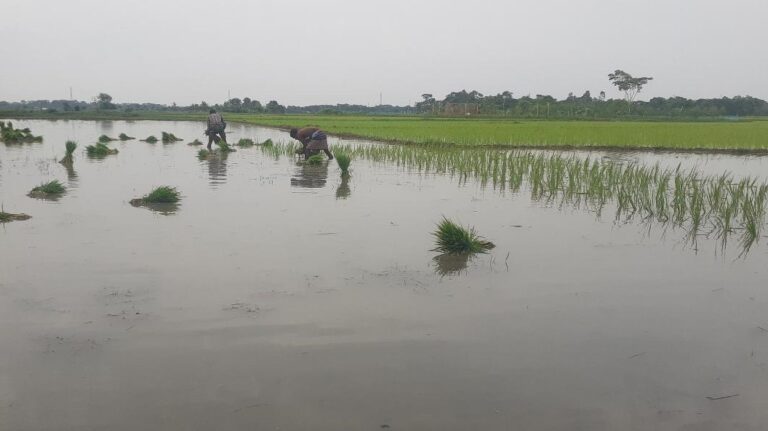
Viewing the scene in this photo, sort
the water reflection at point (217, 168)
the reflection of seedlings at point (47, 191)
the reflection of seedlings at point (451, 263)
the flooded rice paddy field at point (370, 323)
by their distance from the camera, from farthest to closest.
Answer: the water reflection at point (217, 168) → the reflection of seedlings at point (47, 191) → the reflection of seedlings at point (451, 263) → the flooded rice paddy field at point (370, 323)

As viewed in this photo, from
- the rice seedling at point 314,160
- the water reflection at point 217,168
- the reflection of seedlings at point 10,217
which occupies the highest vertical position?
the rice seedling at point 314,160

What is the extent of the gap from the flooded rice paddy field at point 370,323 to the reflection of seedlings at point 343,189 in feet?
4.58

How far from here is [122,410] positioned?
2.43m

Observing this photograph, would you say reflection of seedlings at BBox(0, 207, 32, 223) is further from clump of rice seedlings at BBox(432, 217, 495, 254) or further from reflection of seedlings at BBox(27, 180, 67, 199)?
clump of rice seedlings at BBox(432, 217, 495, 254)

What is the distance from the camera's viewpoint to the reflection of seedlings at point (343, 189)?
8.26 meters

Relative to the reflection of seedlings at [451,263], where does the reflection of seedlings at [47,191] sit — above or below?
above

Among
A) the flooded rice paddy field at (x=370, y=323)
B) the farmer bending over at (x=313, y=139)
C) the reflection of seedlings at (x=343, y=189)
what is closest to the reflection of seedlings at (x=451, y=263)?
the flooded rice paddy field at (x=370, y=323)

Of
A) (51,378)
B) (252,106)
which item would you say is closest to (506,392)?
(51,378)

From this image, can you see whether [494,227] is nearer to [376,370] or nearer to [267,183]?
[376,370]

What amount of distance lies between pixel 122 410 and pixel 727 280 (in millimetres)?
4237

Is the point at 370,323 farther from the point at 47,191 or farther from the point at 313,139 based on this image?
the point at 313,139

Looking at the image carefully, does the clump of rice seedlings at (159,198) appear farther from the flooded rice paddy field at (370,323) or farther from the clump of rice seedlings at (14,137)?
the clump of rice seedlings at (14,137)

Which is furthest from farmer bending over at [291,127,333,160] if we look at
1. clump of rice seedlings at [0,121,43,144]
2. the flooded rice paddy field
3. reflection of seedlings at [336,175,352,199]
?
clump of rice seedlings at [0,121,43,144]

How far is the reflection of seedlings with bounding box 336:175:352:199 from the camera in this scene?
27.1 feet
